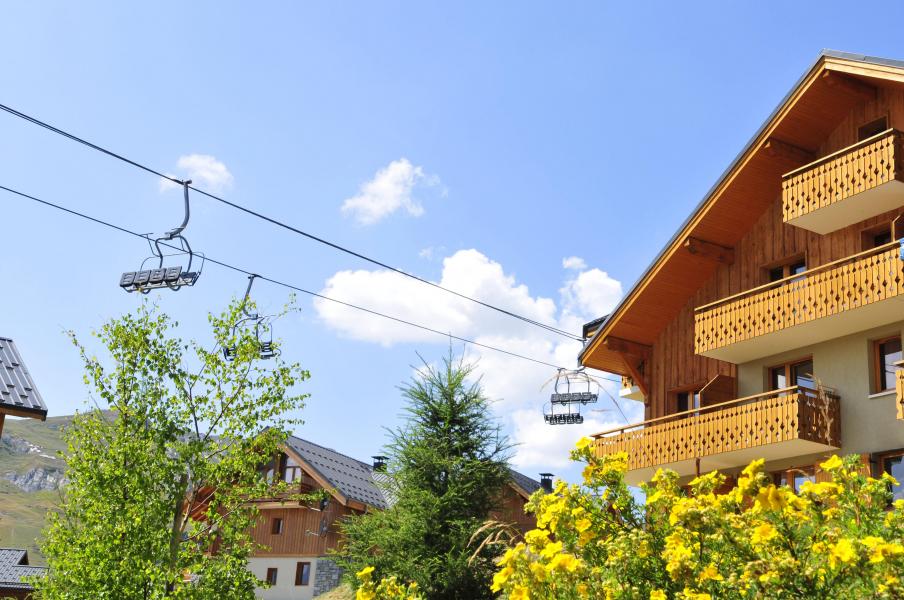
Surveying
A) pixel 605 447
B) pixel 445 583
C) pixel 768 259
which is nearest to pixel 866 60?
pixel 768 259

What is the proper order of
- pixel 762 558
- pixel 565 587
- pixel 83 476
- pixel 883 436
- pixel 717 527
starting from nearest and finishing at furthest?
pixel 762 558 < pixel 717 527 < pixel 565 587 < pixel 83 476 < pixel 883 436

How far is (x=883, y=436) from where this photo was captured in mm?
19062

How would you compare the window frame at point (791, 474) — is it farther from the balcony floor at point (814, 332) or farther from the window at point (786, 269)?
the window at point (786, 269)

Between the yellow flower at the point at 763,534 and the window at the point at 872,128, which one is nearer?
the yellow flower at the point at 763,534

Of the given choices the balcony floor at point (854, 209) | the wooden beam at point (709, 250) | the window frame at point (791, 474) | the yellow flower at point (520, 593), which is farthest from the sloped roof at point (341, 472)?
the yellow flower at point (520, 593)

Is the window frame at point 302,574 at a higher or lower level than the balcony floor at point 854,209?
lower

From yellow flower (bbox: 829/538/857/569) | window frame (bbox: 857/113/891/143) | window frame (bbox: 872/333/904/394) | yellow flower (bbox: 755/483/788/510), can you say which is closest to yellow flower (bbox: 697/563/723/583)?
yellow flower (bbox: 755/483/788/510)

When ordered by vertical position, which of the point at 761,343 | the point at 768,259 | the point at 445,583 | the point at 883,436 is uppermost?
the point at 768,259

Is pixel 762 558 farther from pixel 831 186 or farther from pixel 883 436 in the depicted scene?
pixel 831 186

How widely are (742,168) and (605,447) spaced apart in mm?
7310

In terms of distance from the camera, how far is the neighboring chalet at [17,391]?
59.1ft

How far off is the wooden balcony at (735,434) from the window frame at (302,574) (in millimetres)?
18502

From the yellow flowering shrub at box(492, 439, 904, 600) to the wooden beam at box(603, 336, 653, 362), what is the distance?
15.7 m

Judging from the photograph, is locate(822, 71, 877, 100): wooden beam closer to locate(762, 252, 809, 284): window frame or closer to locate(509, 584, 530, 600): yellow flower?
locate(762, 252, 809, 284): window frame
